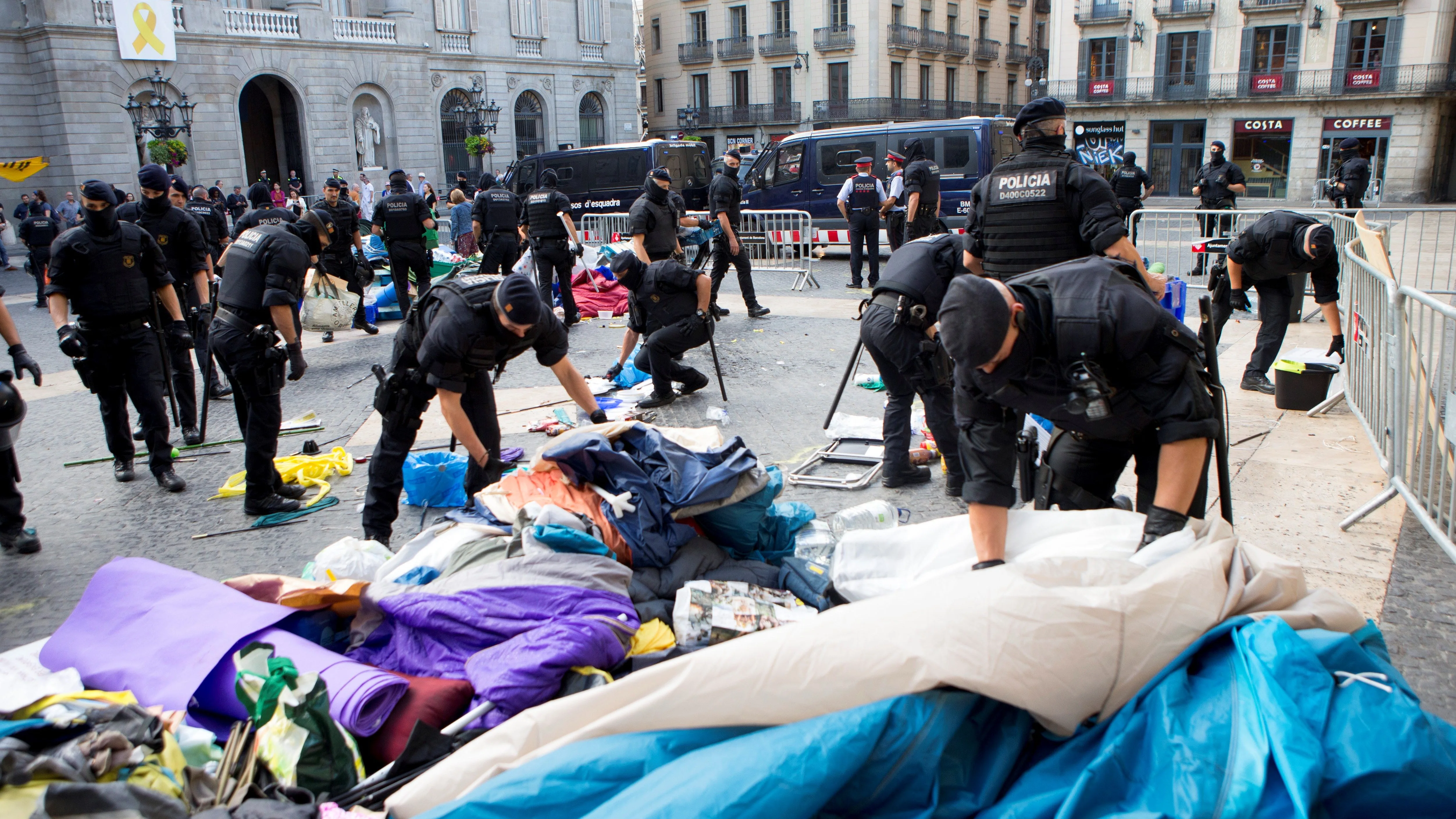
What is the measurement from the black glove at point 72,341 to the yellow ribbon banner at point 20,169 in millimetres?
7266

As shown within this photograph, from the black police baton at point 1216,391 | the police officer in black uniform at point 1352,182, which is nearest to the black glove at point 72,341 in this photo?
the black police baton at point 1216,391

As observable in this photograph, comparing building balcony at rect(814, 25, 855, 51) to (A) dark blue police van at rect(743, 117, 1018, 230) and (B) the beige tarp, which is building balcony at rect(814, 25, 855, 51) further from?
(B) the beige tarp

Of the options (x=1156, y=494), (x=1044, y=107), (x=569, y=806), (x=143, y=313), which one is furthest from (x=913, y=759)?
(x=143, y=313)

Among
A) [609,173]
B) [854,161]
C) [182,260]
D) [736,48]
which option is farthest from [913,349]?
[736,48]

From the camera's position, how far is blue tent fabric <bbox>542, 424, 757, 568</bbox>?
3352 millimetres

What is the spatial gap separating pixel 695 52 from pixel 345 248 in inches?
1504

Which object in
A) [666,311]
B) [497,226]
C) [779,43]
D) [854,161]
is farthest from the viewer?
[779,43]

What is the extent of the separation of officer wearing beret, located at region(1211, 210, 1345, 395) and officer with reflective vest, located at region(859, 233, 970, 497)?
235cm

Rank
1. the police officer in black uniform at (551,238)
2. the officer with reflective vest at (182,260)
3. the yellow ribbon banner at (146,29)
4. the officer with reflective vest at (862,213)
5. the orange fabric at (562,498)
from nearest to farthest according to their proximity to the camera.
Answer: the orange fabric at (562,498) < the officer with reflective vest at (182,260) < the police officer in black uniform at (551,238) < the officer with reflective vest at (862,213) < the yellow ribbon banner at (146,29)

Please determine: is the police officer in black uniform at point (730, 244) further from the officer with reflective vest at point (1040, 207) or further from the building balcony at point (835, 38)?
the building balcony at point (835, 38)

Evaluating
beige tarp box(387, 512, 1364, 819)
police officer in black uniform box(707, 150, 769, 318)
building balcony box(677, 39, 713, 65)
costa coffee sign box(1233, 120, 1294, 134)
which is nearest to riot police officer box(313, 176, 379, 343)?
police officer in black uniform box(707, 150, 769, 318)

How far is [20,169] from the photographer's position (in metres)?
11.2

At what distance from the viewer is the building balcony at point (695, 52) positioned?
45.3 m

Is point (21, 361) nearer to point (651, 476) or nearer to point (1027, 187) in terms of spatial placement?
point (651, 476)
